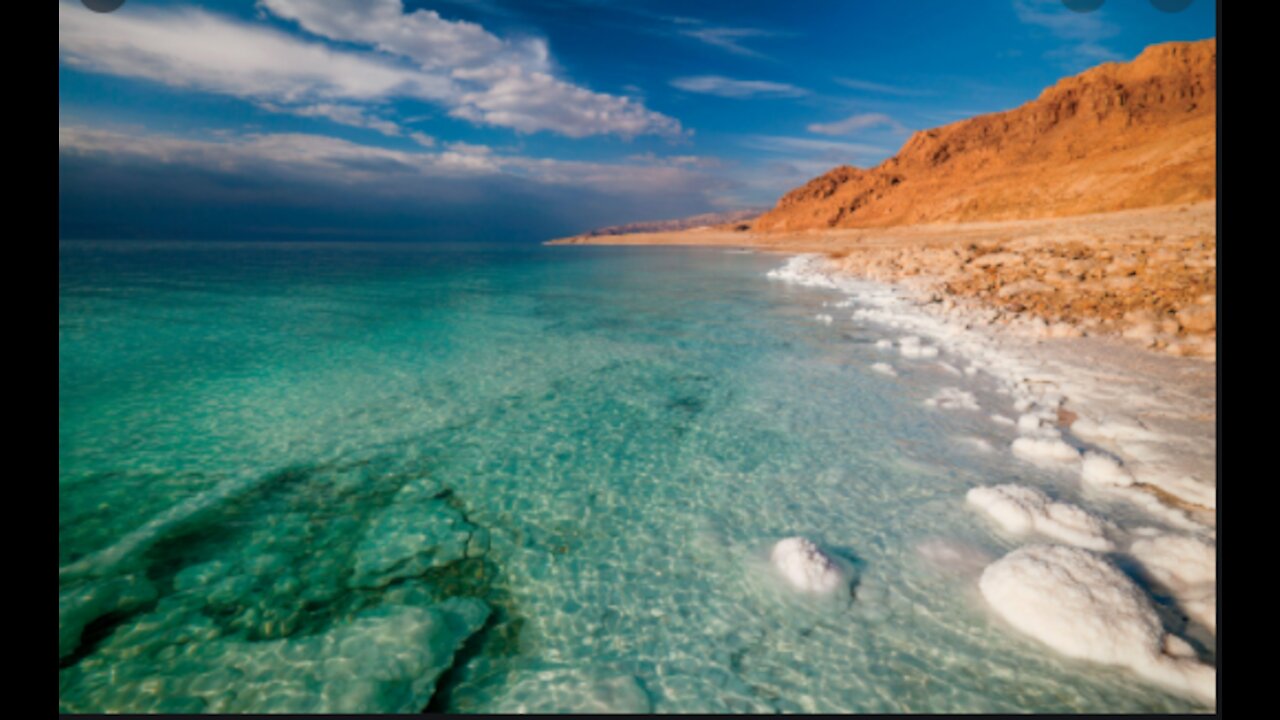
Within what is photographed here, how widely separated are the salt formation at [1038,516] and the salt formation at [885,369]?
5.11m

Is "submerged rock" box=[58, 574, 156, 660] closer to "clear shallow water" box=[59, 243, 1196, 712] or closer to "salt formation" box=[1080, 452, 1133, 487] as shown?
"clear shallow water" box=[59, 243, 1196, 712]

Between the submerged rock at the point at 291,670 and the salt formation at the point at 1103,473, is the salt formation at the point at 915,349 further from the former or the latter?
the submerged rock at the point at 291,670

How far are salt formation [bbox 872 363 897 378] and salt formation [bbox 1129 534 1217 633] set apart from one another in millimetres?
6095

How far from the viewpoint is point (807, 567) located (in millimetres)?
4484

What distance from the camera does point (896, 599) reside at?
423cm

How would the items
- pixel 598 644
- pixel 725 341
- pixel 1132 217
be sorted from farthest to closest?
pixel 1132 217 < pixel 725 341 < pixel 598 644

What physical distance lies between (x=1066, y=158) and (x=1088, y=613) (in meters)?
92.3

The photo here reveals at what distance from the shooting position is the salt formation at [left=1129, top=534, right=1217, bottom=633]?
12.4ft

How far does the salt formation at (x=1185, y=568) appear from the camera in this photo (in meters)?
3.78

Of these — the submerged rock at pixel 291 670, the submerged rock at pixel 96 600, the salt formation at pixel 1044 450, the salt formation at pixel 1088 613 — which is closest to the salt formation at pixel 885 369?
the salt formation at pixel 1044 450
